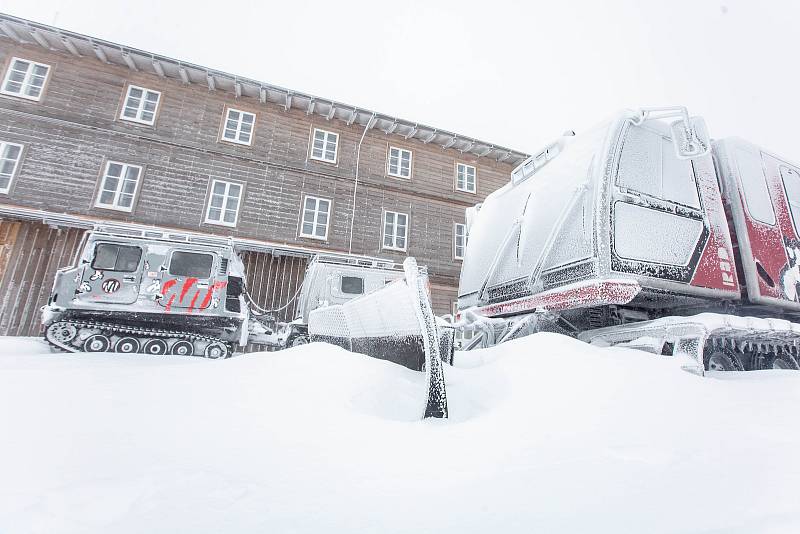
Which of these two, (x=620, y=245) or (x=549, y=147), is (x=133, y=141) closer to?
(x=549, y=147)

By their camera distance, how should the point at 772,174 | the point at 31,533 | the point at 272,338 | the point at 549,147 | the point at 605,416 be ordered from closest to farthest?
1. the point at 31,533
2. the point at 605,416
3. the point at 772,174
4. the point at 549,147
5. the point at 272,338

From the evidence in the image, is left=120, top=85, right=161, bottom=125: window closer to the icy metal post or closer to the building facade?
the building facade

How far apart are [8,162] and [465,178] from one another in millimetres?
17037

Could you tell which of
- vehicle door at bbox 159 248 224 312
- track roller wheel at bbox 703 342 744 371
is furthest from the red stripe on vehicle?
track roller wheel at bbox 703 342 744 371

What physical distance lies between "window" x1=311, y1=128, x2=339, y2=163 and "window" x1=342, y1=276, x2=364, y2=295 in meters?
7.90

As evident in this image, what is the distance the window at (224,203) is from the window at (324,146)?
3.45 meters

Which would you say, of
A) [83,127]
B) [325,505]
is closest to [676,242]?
[325,505]

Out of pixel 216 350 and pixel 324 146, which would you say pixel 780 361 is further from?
pixel 324 146

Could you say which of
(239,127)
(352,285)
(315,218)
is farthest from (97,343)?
(239,127)

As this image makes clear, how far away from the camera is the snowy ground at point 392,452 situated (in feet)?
4.69

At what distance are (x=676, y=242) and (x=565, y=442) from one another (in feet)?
11.3

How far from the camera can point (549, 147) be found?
5695 millimetres

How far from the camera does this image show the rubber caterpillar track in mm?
7578

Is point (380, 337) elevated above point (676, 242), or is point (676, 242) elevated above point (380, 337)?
point (676, 242)
